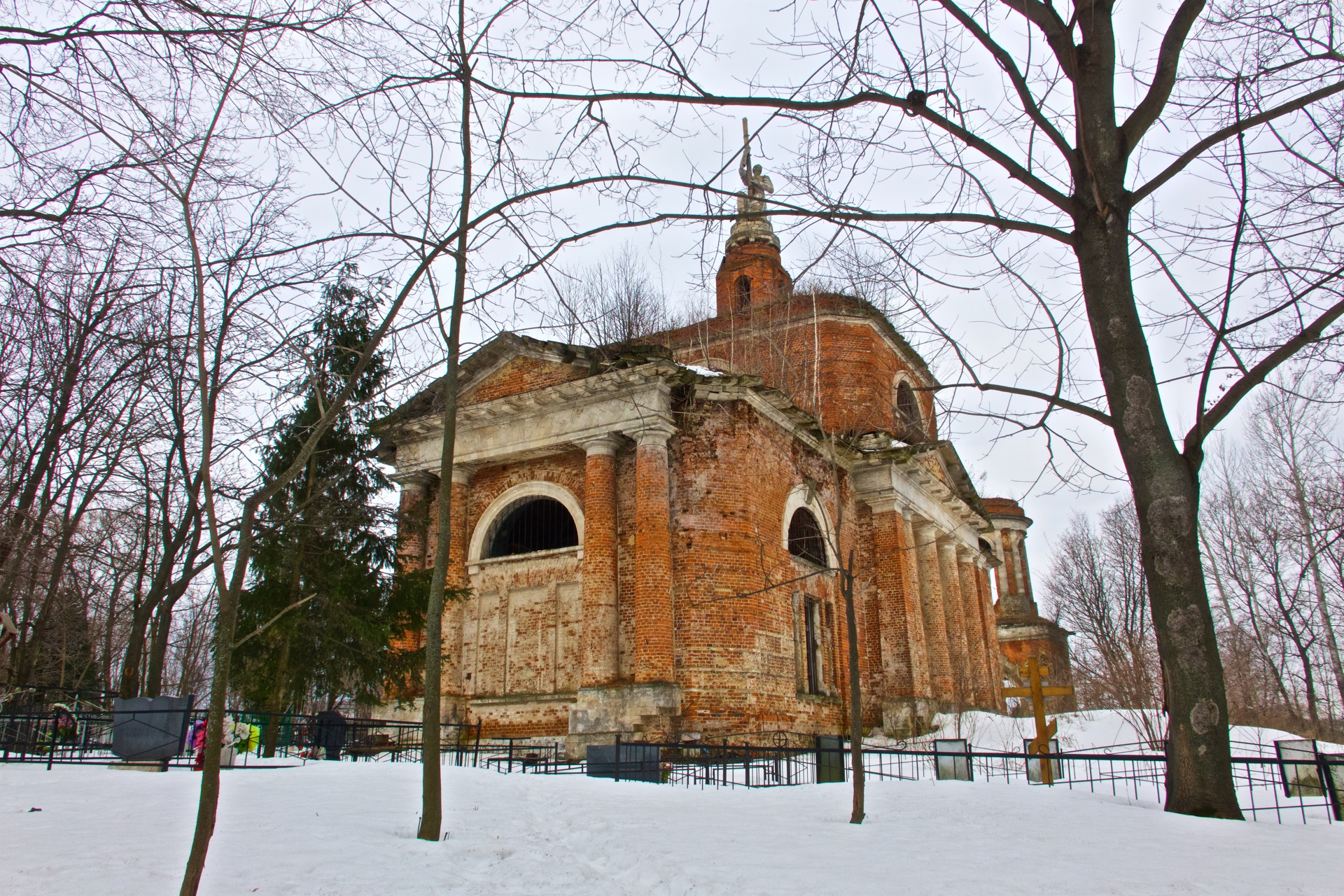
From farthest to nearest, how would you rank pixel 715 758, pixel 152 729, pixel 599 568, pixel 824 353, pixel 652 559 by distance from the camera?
1. pixel 824 353
2. pixel 599 568
3. pixel 652 559
4. pixel 715 758
5. pixel 152 729

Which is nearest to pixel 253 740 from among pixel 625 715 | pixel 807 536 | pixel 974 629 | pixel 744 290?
pixel 625 715

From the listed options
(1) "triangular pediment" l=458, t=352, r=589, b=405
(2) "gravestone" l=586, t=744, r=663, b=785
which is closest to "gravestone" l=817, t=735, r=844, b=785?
(2) "gravestone" l=586, t=744, r=663, b=785

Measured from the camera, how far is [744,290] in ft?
84.3

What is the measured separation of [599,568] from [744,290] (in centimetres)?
1240

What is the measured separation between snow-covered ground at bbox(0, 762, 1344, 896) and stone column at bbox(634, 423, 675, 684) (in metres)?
5.56

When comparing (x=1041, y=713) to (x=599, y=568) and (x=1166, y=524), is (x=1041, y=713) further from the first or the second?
(x=1166, y=524)

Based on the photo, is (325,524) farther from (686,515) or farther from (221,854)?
(221,854)

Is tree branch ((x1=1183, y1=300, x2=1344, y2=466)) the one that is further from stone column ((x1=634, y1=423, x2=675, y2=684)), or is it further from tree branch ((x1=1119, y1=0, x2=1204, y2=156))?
stone column ((x1=634, y1=423, x2=675, y2=684))

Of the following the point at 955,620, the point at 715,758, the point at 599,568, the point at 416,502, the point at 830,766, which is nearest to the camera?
the point at 830,766

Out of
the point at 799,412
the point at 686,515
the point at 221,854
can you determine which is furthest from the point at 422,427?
the point at 221,854

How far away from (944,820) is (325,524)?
961 cm

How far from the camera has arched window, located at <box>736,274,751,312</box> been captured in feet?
83.5

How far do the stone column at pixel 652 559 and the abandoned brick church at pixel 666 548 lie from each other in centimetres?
4

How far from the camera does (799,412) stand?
18.3 metres
